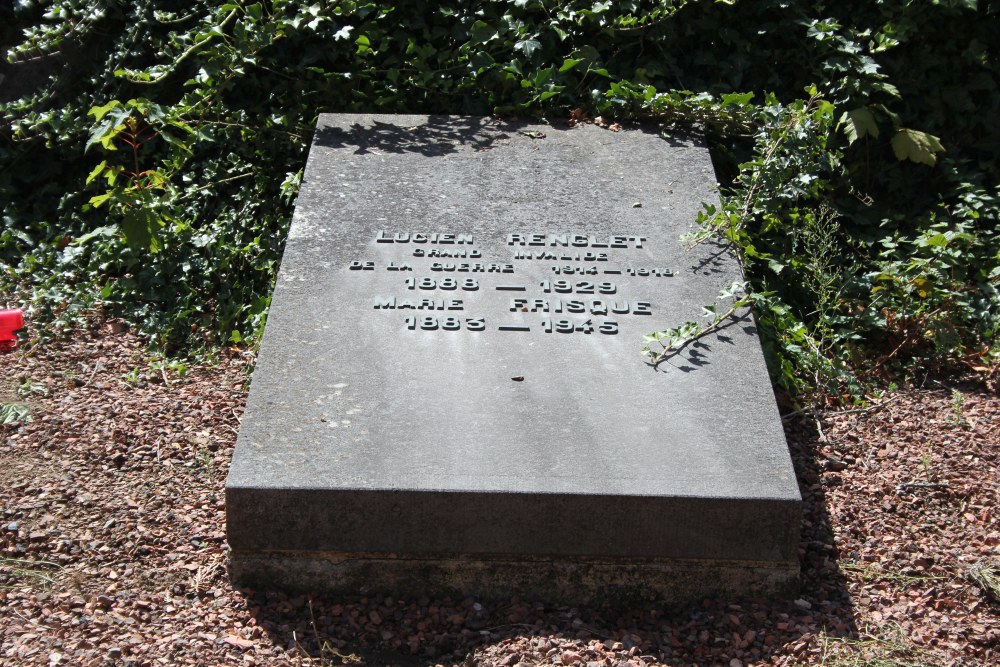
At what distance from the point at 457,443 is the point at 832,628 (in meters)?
1.31

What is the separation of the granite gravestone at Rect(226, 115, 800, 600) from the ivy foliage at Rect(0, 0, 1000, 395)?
2.66ft

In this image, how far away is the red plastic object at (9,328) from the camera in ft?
16.1

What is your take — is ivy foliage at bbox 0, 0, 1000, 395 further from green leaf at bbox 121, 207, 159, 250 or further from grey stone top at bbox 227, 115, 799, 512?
grey stone top at bbox 227, 115, 799, 512

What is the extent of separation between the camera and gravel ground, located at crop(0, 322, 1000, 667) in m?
3.20

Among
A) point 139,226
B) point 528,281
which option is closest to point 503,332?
point 528,281

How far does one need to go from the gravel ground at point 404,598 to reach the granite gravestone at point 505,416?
13 centimetres

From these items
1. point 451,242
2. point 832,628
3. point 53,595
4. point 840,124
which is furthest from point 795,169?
point 53,595

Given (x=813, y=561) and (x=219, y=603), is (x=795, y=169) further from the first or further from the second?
(x=219, y=603)

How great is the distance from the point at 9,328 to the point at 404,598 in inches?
105

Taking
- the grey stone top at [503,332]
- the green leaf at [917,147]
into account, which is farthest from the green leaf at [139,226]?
the green leaf at [917,147]

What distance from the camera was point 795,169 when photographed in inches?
185

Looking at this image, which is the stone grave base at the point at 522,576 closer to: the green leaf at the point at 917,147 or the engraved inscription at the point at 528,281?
the engraved inscription at the point at 528,281

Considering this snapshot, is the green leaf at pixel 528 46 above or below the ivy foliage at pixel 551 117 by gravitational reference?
above

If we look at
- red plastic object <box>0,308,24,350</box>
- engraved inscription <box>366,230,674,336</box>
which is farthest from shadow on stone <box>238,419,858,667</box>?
red plastic object <box>0,308,24,350</box>
